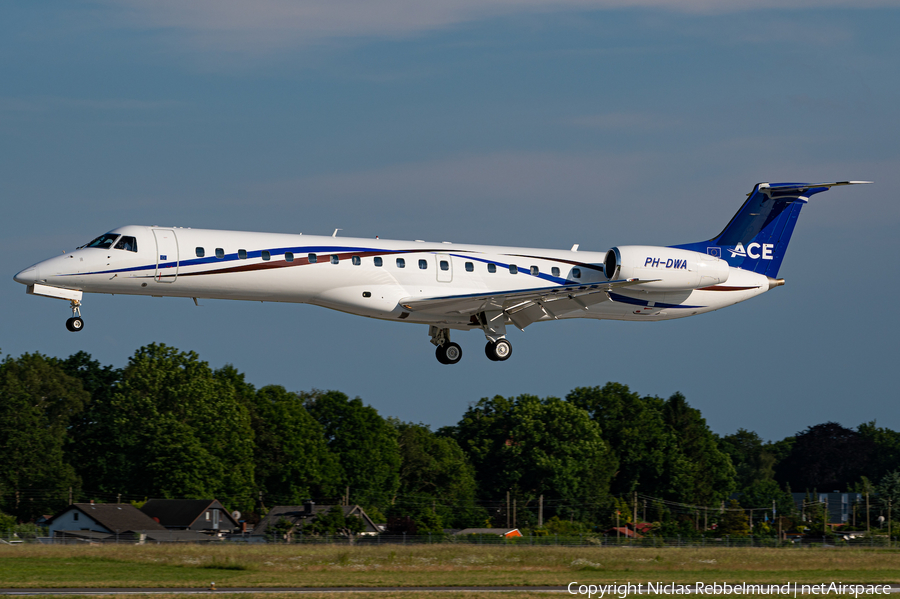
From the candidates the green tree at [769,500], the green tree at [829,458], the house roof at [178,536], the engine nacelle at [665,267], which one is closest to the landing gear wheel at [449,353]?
the engine nacelle at [665,267]

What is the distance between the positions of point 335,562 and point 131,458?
1471 inches

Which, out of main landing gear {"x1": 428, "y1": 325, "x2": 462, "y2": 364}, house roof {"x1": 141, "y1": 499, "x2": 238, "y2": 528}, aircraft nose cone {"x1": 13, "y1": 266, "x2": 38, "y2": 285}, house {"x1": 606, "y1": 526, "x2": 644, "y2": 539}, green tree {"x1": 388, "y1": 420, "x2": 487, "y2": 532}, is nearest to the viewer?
aircraft nose cone {"x1": 13, "y1": 266, "x2": 38, "y2": 285}

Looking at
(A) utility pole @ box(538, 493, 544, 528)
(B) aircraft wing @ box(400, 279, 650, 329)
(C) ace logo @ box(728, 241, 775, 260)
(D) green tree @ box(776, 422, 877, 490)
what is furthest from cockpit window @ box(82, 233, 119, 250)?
(D) green tree @ box(776, 422, 877, 490)

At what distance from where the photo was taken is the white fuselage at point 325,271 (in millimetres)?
29719

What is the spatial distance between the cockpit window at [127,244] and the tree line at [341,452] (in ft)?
128

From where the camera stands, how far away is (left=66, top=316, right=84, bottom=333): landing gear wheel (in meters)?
29.9

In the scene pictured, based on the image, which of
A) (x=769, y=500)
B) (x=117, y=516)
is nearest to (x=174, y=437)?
(x=117, y=516)

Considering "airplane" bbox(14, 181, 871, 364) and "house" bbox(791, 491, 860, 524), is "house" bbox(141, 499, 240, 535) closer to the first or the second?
"airplane" bbox(14, 181, 871, 364)

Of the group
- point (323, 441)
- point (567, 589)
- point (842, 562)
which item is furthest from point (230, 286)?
point (323, 441)

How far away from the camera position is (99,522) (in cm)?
6262

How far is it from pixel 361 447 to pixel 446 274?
2238 inches

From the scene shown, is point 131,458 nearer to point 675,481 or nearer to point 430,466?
point 430,466

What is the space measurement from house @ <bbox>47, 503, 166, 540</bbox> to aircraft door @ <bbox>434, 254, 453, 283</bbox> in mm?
35882

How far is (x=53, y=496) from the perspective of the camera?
7250 cm
